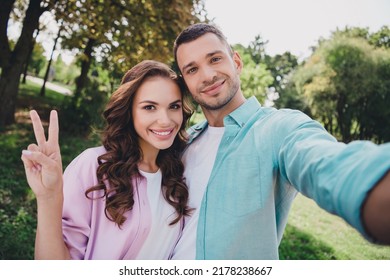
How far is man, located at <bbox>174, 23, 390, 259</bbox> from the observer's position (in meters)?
0.78

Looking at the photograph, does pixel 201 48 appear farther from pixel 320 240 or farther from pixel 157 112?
pixel 320 240

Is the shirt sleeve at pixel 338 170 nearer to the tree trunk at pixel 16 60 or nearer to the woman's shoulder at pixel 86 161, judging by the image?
the woman's shoulder at pixel 86 161

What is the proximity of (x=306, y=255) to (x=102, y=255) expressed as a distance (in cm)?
353

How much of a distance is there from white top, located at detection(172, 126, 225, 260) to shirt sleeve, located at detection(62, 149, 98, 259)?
1.83ft

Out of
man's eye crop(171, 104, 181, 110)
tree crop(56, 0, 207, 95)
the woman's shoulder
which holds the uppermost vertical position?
tree crop(56, 0, 207, 95)

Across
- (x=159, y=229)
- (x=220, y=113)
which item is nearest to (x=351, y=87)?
(x=220, y=113)

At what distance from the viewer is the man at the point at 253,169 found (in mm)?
785

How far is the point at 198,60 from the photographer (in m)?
2.07

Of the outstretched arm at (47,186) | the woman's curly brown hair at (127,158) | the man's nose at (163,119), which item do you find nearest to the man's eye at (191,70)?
the woman's curly brown hair at (127,158)

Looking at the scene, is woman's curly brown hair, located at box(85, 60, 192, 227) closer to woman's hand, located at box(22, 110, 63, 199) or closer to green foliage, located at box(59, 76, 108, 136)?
woman's hand, located at box(22, 110, 63, 199)

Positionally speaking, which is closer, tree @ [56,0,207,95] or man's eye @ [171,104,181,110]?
man's eye @ [171,104,181,110]

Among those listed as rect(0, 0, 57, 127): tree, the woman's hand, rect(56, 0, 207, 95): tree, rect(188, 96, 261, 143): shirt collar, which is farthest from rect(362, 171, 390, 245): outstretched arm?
rect(0, 0, 57, 127): tree

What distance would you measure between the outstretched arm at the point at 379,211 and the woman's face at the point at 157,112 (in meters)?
1.34
